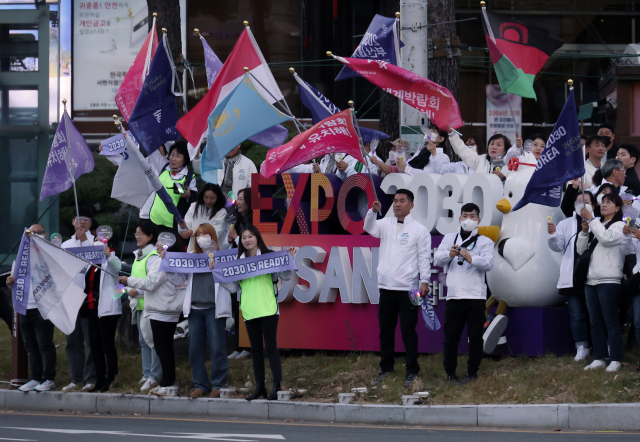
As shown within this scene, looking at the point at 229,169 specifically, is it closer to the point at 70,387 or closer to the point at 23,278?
the point at 23,278

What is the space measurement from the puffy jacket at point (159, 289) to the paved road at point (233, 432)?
4.26 ft

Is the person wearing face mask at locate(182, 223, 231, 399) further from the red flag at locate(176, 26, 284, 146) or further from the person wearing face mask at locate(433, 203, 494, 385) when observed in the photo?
the person wearing face mask at locate(433, 203, 494, 385)

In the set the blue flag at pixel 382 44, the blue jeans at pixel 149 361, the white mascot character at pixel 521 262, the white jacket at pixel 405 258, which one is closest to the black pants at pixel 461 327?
the white jacket at pixel 405 258

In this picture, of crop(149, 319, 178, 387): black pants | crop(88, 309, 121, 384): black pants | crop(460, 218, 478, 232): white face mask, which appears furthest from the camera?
crop(88, 309, 121, 384): black pants

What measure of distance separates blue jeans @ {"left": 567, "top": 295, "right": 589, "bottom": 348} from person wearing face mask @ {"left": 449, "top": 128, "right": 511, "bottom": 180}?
1964mm

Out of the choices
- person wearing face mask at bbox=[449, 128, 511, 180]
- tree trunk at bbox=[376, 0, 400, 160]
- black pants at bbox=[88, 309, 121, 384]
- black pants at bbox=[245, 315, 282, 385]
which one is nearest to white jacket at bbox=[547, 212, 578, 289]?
person wearing face mask at bbox=[449, 128, 511, 180]

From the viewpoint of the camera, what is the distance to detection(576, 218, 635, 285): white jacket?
9812mm

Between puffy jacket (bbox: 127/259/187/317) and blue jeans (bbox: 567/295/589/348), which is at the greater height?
puffy jacket (bbox: 127/259/187/317)

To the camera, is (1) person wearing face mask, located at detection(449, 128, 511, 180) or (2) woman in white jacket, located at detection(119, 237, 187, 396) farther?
(1) person wearing face mask, located at detection(449, 128, 511, 180)

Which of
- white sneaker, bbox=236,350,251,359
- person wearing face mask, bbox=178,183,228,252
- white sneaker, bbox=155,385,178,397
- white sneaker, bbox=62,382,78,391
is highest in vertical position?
person wearing face mask, bbox=178,183,228,252

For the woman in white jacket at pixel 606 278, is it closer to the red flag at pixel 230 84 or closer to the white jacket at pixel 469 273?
the white jacket at pixel 469 273

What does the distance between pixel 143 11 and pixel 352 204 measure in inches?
513

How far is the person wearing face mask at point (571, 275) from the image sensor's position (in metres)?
10.3

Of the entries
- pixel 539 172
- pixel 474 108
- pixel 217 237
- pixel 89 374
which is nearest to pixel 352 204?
pixel 217 237
